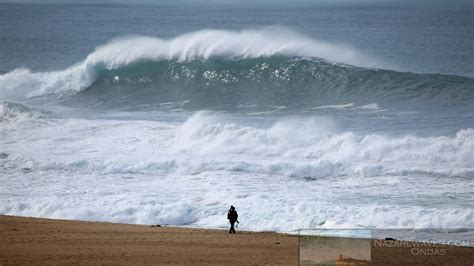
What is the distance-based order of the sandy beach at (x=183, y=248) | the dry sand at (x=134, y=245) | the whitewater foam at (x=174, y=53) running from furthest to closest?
1. the whitewater foam at (x=174, y=53)
2. the dry sand at (x=134, y=245)
3. the sandy beach at (x=183, y=248)

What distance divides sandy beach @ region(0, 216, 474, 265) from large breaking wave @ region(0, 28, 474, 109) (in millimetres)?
8129

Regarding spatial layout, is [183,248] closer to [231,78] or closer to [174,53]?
[231,78]

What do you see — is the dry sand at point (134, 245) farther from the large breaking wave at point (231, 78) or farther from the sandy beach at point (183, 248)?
the large breaking wave at point (231, 78)

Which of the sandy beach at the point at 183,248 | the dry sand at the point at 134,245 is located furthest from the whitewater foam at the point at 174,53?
the sandy beach at the point at 183,248

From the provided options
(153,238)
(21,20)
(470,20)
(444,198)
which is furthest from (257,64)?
(21,20)

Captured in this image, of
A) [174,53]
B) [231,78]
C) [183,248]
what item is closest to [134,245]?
[183,248]

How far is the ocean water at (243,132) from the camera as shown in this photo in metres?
10.1

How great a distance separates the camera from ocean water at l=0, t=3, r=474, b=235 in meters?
10.1

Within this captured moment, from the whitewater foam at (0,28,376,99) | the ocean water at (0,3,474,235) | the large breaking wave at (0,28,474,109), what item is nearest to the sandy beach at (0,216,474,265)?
the ocean water at (0,3,474,235)

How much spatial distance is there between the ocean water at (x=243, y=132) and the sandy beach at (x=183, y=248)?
93 centimetres

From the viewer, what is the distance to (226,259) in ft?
25.1

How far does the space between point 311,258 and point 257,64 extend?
1269 centimetres

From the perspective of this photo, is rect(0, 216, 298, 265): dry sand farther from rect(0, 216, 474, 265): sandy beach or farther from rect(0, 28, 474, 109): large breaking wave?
rect(0, 28, 474, 109): large breaking wave

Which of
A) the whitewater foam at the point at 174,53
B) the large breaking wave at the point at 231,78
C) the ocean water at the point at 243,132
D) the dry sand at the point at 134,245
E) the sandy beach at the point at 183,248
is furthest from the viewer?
the whitewater foam at the point at 174,53
